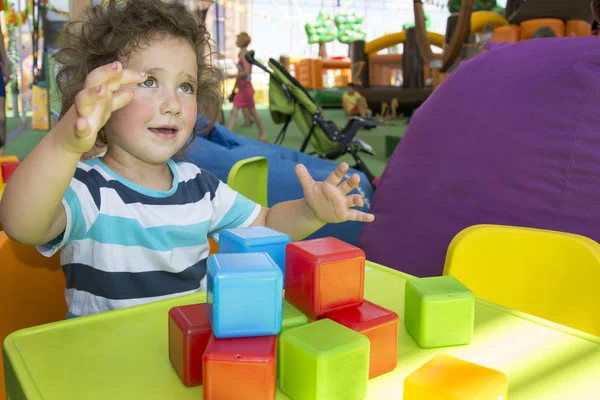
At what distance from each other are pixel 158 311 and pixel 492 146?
2.88 feet

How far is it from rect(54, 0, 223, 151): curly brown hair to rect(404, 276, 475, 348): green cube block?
577 millimetres

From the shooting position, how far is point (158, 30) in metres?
0.91

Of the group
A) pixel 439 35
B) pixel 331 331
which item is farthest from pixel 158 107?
pixel 439 35

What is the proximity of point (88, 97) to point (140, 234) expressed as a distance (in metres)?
0.35

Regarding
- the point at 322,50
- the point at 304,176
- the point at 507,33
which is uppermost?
the point at 322,50

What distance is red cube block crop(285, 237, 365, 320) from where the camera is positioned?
0.53 meters

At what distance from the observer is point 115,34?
0.91 meters

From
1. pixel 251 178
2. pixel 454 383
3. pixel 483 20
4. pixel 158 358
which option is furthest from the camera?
pixel 483 20

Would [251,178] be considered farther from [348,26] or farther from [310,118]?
[348,26]

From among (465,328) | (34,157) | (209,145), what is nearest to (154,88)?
(34,157)

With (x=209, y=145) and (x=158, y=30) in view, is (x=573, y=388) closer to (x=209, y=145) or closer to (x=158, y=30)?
(x=158, y=30)

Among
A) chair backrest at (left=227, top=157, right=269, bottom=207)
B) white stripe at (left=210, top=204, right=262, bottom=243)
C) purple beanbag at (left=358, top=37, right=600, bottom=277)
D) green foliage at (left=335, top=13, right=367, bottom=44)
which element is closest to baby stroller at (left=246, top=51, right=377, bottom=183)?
chair backrest at (left=227, top=157, right=269, bottom=207)

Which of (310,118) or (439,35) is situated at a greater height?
(439,35)

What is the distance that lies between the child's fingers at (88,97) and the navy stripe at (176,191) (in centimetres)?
30
